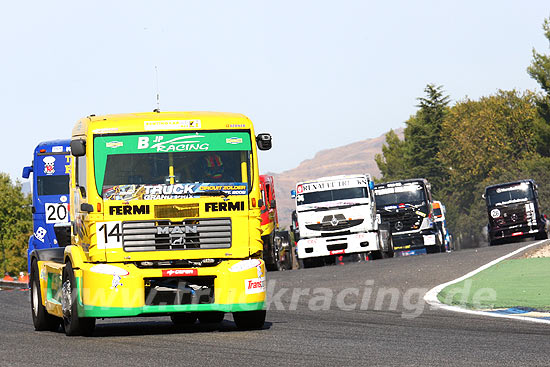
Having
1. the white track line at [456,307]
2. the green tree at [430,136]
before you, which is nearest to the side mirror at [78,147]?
the white track line at [456,307]

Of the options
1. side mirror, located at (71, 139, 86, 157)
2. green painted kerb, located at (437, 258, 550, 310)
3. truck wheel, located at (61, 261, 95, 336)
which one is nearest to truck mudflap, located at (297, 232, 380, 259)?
green painted kerb, located at (437, 258, 550, 310)

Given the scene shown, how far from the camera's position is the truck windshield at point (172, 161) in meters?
12.6

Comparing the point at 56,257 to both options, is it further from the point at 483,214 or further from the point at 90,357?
the point at 483,214

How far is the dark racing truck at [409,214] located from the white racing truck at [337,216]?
4.39 m

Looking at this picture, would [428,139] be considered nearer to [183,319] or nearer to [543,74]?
[543,74]

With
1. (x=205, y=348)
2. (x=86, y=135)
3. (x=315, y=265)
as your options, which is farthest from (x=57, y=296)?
(x=315, y=265)

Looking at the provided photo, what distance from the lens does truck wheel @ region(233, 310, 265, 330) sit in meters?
13.1

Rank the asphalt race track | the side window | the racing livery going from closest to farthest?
the asphalt race track
the side window
the racing livery

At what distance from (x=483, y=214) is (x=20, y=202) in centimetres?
4716

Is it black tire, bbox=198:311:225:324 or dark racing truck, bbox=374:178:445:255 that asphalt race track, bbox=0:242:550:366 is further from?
dark racing truck, bbox=374:178:445:255

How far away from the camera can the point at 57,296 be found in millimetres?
13594

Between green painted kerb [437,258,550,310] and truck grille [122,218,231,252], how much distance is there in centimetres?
498

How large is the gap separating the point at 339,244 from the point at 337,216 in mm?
840

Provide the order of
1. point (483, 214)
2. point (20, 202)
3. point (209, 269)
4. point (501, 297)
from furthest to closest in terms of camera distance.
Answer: point (20, 202)
point (483, 214)
point (501, 297)
point (209, 269)
